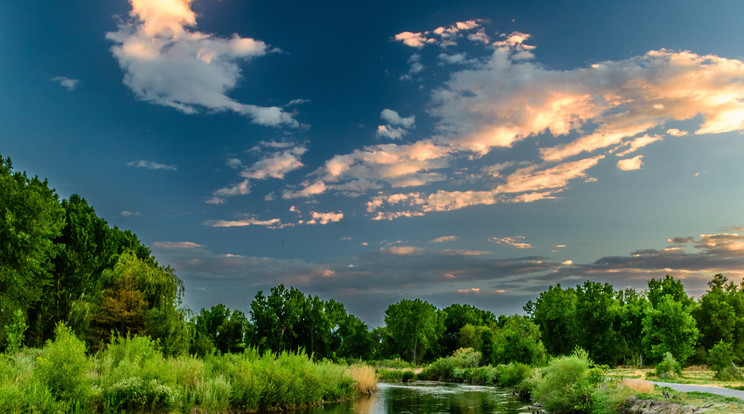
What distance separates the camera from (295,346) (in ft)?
225

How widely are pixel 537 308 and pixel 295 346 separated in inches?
1647

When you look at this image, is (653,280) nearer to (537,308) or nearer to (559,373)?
(537,308)

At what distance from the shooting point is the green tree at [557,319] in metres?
71.0

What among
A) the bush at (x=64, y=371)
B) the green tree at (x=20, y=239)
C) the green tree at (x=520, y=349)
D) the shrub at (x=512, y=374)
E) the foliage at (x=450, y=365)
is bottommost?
the foliage at (x=450, y=365)

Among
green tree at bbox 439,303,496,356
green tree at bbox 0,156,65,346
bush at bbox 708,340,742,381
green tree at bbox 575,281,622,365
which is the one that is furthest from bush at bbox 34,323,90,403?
green tree at bbox 439,303,496,356

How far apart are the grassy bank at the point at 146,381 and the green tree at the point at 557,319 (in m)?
47.2

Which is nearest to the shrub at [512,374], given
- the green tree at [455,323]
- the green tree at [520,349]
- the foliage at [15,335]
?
the green tree at [520,349]

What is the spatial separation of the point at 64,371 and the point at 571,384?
22.5 metres

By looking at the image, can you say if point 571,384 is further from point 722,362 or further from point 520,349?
point 520,349

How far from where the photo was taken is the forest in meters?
33.7

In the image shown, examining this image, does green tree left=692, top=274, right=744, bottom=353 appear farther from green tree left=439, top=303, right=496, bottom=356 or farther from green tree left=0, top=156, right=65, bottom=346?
green tree left=0, top=156, right=65, bottom=346

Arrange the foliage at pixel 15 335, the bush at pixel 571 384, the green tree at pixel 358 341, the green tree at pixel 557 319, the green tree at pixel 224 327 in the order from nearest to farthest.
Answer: the bush at pixel 571 384
the foliage at pixel 15 335
the green tree at pixel 224 327
the green tree at pixel 557 319
the green tree at pixel 358 341

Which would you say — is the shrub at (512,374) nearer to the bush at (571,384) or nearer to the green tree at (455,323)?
the bush at (571,384)

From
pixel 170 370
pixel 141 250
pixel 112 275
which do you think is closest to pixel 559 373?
pixel 170 370
